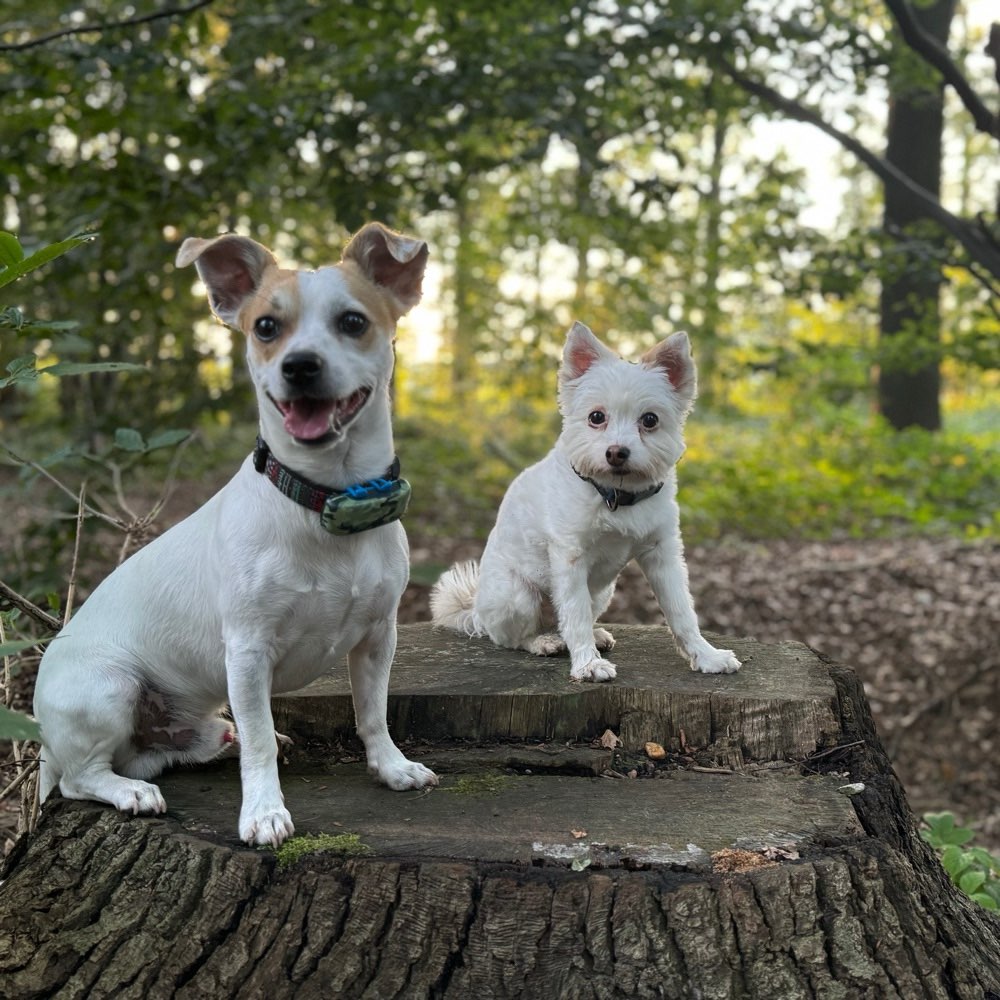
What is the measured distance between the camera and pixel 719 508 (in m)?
11.4

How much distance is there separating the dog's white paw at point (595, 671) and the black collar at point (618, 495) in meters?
0.52

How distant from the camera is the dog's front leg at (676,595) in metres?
3.50

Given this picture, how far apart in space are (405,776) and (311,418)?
105cm

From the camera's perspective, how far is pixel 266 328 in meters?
2.58

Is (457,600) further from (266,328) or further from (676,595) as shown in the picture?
(266,328)

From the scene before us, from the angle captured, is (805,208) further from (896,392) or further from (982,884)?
(896,392)

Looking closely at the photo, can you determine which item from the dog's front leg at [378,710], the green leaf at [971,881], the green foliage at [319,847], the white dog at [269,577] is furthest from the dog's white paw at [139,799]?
the green leaf at [971,881]

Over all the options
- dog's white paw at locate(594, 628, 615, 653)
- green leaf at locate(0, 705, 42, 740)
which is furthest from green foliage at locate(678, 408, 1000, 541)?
green leaf at locate(0, 705, 42, 740)

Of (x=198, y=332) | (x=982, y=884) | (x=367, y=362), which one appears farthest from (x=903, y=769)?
(x=198, y=332)

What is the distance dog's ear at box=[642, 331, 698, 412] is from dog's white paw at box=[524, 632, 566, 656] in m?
1.00

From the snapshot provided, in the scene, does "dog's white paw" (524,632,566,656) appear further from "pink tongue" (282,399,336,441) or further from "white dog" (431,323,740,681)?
"pink tongue" (282,399,336,441)

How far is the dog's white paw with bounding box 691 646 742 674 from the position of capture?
344cm

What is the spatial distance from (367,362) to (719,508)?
9.23 meters

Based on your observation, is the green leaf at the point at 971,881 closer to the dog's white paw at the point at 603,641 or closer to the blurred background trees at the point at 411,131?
the dog's white paw at the point at 603,641
